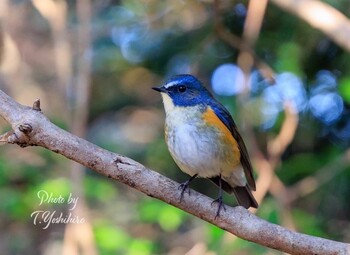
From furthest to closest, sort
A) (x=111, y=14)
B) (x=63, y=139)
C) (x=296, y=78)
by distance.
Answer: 1. (x=111, y=14)
2. (x=296, y=78)
3. (x=63, y=139)

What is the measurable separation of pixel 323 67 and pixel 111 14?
78.5 inches

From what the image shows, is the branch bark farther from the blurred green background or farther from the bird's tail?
the blurred green background

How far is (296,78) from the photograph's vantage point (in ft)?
16.8

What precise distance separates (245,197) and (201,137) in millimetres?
614

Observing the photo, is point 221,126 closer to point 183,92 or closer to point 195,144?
point 195,144

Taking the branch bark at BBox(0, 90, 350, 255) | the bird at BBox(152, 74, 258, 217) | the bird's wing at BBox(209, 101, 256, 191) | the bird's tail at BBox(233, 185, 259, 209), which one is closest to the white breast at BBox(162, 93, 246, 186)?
the bird at BBox(152, 74, 258, 217)

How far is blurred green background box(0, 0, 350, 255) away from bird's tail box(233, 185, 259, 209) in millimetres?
704

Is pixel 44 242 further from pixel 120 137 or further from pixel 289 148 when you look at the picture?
pixel 289 148

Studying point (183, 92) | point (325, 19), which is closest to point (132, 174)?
point (183, 92)

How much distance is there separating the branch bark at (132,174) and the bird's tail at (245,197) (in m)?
1.01

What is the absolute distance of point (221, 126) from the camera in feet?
11.9

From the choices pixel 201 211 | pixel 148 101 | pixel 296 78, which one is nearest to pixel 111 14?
pixel 148 101

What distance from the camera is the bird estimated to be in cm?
353

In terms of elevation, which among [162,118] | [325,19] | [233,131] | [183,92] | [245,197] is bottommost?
[162,118]
